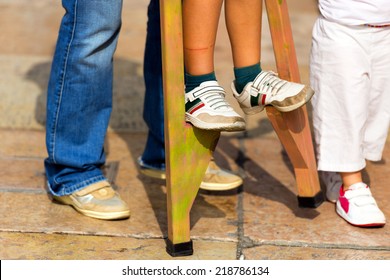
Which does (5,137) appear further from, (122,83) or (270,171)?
(270,171)

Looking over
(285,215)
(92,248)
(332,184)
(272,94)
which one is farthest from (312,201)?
(92,248)

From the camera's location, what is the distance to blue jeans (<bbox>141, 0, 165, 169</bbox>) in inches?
149

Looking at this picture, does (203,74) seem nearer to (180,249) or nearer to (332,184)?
(180,249)

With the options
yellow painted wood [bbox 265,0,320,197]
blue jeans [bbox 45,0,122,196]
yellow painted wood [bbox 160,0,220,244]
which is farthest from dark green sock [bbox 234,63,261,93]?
blue jeans [bbox 45,0,122,196]

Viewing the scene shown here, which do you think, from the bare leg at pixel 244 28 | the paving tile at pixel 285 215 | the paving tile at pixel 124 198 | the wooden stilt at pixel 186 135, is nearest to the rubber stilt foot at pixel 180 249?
the wooden stilt at pixel 186 135

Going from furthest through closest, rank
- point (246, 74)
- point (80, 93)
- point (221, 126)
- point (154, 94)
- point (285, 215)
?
point (154, 94) < point (285, 215) < point (80, 93) < point (246, 74) < point (221, 126)

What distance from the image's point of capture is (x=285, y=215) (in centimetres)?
357

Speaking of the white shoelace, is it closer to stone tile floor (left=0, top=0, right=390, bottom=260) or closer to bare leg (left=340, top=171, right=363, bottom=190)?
stone tile floor (left=0, top=0, right=390, bottom=260)

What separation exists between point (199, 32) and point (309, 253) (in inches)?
36.5

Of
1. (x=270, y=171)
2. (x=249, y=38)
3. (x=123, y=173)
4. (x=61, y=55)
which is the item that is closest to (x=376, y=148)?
(x=270, y=171)

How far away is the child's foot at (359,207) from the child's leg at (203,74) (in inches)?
29.4

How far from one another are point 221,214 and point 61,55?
927 mm

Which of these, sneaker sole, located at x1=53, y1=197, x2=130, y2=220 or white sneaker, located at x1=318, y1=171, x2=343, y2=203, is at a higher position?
sneaker sole, located at x1=53, y1=197, x2=130, y2=220

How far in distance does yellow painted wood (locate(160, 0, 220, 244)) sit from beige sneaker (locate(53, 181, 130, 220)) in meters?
0.37
